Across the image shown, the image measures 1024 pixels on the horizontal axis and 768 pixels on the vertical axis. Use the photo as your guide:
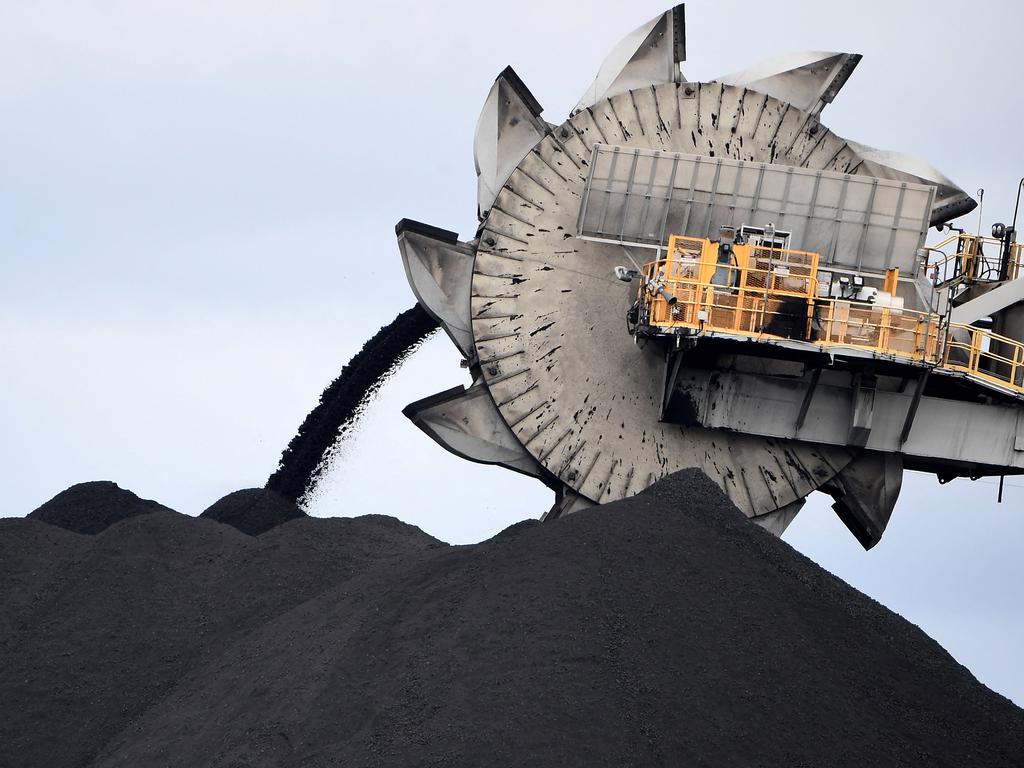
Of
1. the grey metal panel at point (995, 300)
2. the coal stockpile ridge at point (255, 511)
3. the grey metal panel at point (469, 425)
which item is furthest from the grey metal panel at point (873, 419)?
the coal stockpile ridge at point (255, 511)

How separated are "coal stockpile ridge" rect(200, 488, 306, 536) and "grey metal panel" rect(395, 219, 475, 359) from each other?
5531 millimetres

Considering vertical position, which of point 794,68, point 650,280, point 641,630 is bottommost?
point 641,630

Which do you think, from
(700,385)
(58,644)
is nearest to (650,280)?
(700,385)

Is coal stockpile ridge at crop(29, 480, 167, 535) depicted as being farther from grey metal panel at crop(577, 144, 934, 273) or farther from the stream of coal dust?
grey metal panel at crop(577, 144, 934, 273)

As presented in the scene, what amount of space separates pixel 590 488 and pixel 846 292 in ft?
13.4

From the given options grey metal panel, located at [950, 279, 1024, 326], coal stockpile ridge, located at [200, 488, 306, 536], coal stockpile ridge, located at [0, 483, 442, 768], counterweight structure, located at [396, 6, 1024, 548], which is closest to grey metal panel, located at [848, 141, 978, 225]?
counterweight structure, located at [396, 6, 1024, 548]

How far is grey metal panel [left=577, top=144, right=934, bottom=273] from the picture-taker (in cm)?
2216

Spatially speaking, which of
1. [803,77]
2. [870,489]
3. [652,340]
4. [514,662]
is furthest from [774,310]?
[514,662]

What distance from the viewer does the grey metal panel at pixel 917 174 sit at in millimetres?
22953

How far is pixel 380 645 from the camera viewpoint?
1805cm

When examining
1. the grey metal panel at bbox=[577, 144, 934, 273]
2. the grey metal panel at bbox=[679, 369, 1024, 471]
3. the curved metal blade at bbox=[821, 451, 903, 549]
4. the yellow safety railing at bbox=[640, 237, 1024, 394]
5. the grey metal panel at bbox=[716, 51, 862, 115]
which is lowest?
the curved metal blade at bbox=[821, 451, 903, 549]

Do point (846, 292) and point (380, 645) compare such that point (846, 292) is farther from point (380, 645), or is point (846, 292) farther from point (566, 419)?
point (380, 645)

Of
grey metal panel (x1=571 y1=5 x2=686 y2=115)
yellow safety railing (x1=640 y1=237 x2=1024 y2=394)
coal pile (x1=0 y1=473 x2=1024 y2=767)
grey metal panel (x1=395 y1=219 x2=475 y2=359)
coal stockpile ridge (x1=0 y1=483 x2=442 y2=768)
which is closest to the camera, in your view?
coal pile (x1=0 y1=473 x2=1024 y2=767)

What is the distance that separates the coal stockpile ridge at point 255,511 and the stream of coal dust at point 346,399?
23 centimetres
